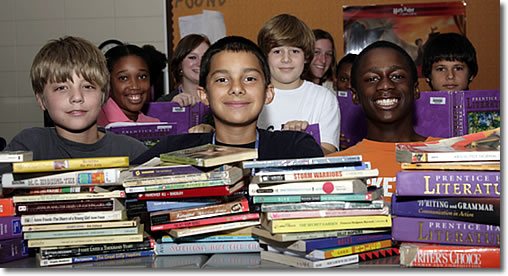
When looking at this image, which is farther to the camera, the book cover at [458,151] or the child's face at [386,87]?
the child's face at [386,87]

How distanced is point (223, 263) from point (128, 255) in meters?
0.23

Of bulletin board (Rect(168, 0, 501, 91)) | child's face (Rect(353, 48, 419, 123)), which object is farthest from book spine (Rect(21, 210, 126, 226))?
bulletin board (Rect(168, 0, 501, 91))

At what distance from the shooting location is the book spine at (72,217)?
1.51 metres

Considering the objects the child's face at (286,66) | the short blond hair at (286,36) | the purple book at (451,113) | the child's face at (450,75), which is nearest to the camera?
the purple book at (451,113)

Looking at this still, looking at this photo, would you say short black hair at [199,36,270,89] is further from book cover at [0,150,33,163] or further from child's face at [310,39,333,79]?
child's face at [310,39,333,79]

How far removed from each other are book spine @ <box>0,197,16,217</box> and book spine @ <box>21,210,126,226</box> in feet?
0.19

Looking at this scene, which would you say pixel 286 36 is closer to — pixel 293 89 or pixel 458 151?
pixel 293 89

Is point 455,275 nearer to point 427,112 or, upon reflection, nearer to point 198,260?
point 198,260

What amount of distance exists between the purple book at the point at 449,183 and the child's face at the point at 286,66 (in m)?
1.78

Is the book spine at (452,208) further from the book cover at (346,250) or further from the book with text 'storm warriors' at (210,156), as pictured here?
the book with text 'storm warriors' at (210,156)

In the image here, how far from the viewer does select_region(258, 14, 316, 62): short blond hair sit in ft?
10.9

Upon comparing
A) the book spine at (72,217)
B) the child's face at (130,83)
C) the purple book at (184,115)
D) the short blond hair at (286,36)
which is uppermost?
the short blond hair at (286,36)

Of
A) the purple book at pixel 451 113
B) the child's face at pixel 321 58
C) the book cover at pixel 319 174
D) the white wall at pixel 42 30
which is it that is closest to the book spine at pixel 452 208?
the book cover at pixel 319 174

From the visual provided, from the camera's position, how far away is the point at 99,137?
233cm
